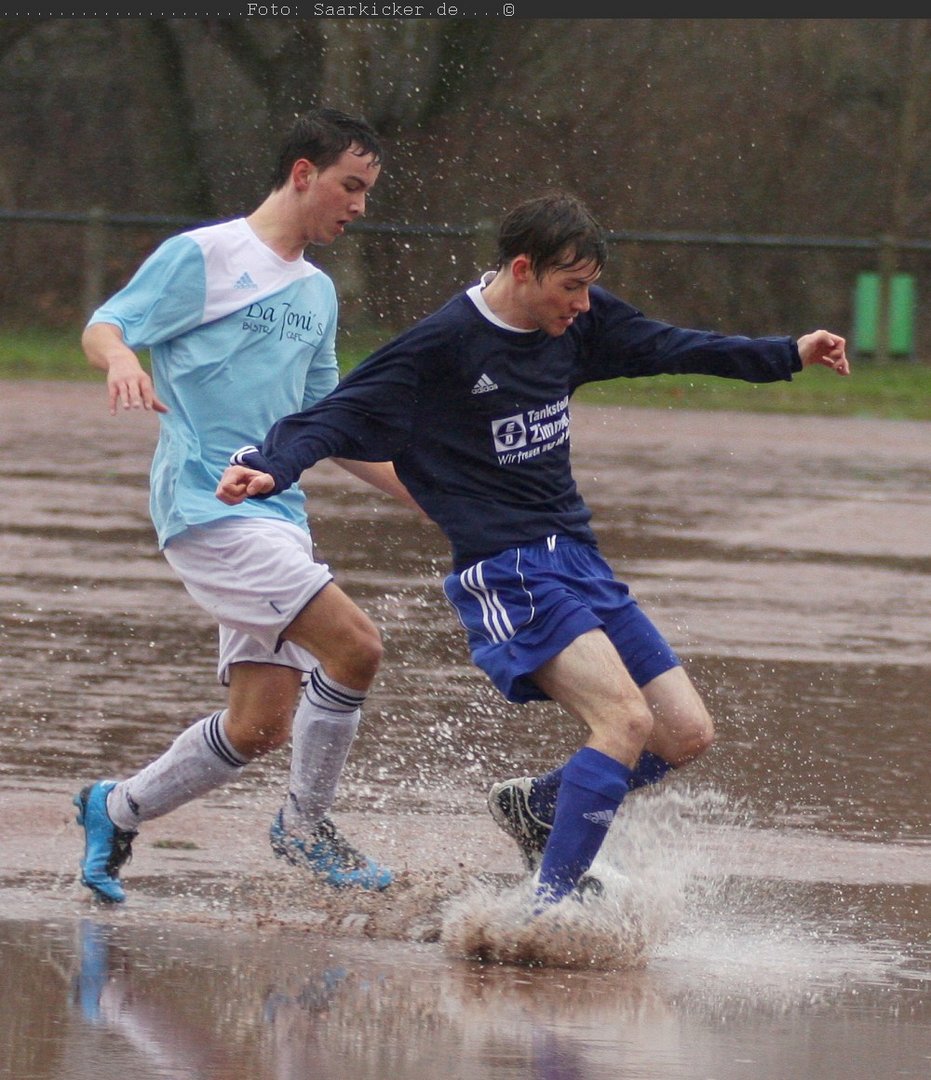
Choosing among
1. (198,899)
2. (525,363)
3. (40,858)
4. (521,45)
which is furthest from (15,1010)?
(521,45)

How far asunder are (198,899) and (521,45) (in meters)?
23.3

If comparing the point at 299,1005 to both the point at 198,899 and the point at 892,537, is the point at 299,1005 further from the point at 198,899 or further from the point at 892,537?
the point at 892,537

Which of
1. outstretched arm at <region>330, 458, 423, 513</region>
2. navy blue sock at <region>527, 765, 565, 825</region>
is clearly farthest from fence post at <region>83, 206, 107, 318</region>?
navy blue sock at <region>527, 765, 565, 825</region>

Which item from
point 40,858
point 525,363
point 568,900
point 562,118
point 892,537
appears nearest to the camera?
point 568,900

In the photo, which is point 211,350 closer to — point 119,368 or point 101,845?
point 119,368

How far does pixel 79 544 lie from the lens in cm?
1100

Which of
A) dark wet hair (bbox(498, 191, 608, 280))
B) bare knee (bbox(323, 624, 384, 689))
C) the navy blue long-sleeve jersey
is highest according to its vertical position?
dark wet hair (bbox(498, 191, 608, 280))

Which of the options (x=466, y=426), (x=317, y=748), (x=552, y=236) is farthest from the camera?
(x=317, y=748)

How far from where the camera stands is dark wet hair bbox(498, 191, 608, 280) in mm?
4855

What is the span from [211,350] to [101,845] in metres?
1.22

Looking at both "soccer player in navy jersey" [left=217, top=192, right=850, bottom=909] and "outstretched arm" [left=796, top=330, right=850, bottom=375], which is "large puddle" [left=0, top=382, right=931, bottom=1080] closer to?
"soccer player in navy jersey" [left=217, top=192, right=850, bottom=909]

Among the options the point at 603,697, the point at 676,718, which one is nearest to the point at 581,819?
the point at 603,697

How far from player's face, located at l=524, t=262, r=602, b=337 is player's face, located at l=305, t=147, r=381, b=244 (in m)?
0.67

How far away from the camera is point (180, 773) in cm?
539
